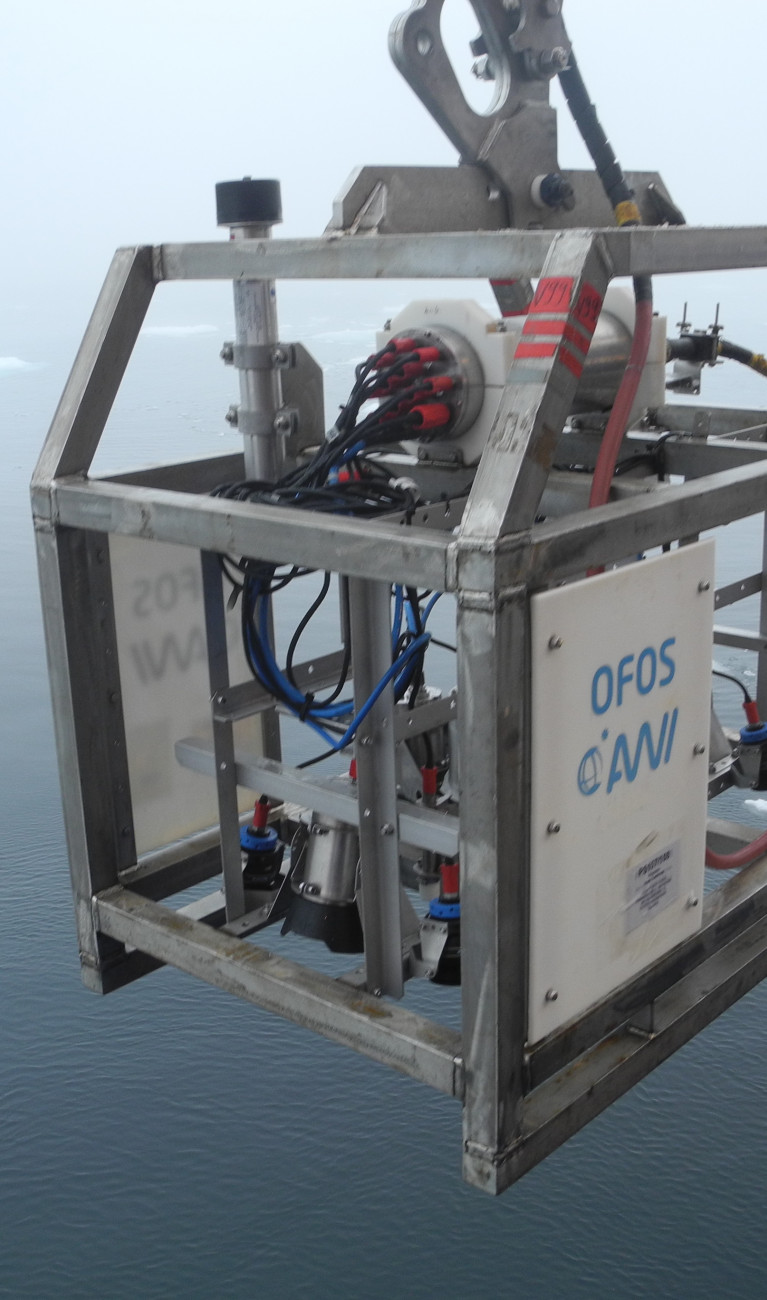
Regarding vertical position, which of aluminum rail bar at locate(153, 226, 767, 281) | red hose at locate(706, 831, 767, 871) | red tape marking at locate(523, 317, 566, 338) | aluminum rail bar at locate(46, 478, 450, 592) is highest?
aluminum rail bar at locate(153, 226, 767, 281)

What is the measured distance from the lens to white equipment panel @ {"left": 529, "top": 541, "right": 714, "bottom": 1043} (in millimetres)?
1272

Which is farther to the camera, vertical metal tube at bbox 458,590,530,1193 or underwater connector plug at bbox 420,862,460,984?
underwater connector plug at bbox 420,862,460,984

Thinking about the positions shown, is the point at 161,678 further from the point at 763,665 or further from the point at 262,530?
the point at 763,665

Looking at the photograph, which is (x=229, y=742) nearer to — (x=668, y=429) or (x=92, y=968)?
(x=92, y=968)

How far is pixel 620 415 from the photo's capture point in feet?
4.78

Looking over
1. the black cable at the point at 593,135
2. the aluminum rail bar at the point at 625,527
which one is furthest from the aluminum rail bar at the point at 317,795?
the black cable at the point at 593,135

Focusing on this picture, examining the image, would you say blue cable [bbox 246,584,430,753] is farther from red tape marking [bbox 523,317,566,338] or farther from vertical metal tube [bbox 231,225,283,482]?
red tape marking [bbox 523,317,566,338]

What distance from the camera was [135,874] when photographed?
72.4 inches

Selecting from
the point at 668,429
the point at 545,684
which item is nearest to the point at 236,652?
the point at 668,429

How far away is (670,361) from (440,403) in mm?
825

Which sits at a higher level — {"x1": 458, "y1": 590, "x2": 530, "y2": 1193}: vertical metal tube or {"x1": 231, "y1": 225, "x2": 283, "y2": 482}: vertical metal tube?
{"x1": 231, "y1": 225, "x2": 283, "y2": 482}: vertical metal tube

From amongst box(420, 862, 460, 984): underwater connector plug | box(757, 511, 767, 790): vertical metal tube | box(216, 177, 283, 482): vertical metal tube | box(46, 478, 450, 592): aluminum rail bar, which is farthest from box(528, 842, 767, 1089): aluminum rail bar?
box(216, 177, 283, 482): vertical metal tube

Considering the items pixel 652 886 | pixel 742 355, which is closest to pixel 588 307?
pixel 652 886

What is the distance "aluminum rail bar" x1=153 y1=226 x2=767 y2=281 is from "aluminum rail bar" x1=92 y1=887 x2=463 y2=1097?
0.79 metres
